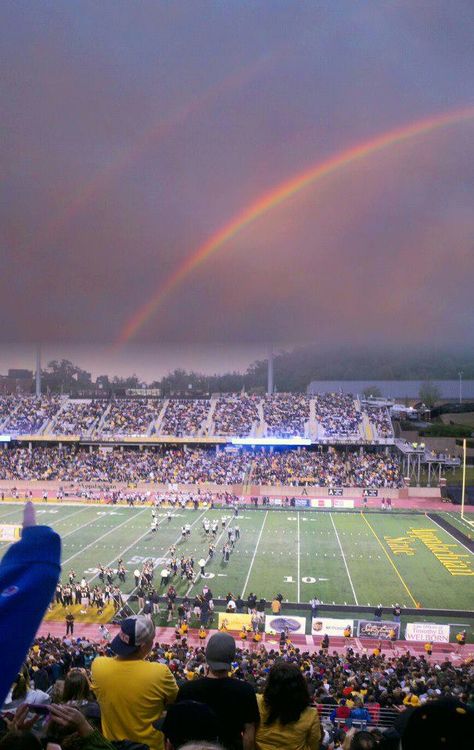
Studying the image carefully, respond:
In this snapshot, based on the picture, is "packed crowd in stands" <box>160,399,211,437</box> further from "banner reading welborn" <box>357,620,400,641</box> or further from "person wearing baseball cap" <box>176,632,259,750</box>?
"person wearing baseball cap" <box>176,632,259,750</box>

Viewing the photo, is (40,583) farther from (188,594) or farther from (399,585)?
(399,585)

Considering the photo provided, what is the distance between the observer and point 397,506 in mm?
42719

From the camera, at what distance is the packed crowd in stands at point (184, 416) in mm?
59625

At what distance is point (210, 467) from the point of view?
170 feet

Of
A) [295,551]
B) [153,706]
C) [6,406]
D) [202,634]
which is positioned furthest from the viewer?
[6,406]

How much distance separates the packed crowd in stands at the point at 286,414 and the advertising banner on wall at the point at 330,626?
38235 millimetres

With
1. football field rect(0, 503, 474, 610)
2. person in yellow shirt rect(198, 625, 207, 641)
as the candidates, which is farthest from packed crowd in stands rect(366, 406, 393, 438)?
person in yellow shirt rect(198, 625, 207, 641)

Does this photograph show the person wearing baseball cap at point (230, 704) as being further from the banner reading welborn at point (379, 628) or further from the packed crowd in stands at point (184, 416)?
the packed crowd in stands at point (184, 416)

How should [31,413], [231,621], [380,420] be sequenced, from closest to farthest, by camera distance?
1. [231,621]
2. [380,420]
3. [31,413]

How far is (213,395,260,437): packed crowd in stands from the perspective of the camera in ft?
194

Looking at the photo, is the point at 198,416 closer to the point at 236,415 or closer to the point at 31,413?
the point at 236,415

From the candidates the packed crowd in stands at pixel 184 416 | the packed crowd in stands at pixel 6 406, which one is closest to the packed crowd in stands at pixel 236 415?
the packed crowd in stands at pixel 184 416

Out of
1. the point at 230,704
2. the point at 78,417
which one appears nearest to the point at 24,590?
the point at 230,704

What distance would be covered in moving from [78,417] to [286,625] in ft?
156
